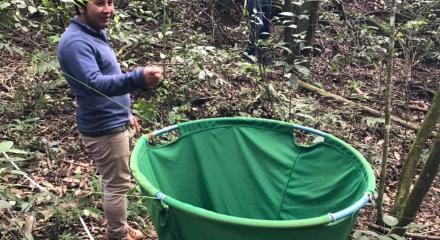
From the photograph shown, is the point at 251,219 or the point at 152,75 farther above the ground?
the point at 152,75

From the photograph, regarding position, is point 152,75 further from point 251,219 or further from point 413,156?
point 413,156

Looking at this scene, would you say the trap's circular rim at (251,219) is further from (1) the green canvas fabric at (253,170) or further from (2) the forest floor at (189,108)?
(2) the forest floor at (189,108)

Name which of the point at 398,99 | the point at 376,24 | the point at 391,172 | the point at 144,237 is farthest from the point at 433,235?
the point at 376,24

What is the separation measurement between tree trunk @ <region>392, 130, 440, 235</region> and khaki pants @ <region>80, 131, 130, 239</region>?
1.42 metres

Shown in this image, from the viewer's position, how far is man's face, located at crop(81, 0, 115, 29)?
7.04ft

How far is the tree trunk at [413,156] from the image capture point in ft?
7.84

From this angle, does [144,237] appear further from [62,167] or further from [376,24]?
[376,24]

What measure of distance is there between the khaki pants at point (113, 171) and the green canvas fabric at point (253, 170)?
38cm

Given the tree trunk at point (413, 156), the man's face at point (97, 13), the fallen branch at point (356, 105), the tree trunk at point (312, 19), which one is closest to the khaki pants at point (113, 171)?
the man's face at point (97, 13)

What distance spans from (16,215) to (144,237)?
2.27 feet

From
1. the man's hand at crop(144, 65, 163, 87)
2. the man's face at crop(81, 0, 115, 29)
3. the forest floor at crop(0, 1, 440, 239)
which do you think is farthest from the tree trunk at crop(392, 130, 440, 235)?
the man's face at crop(81, 0, 115, 29)

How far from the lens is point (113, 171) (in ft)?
7.80

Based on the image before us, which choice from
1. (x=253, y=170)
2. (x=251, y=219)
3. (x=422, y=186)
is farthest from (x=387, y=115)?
(x=251, y=219)

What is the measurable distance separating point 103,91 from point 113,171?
1.73ft
